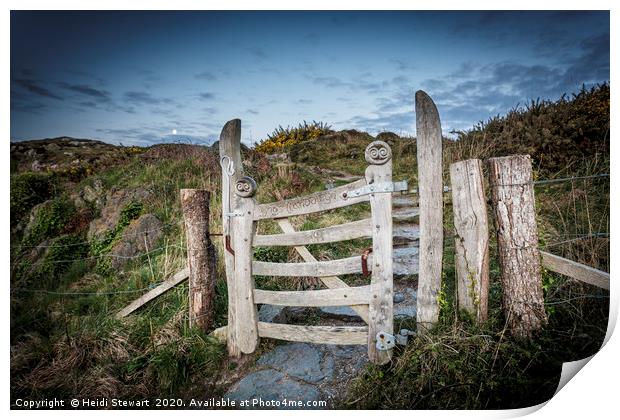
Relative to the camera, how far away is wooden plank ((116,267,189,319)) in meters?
3.80

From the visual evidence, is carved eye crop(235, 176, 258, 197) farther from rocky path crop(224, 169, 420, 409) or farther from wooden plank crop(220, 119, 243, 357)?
→ rocky path crop(224, 169, 420, 409)

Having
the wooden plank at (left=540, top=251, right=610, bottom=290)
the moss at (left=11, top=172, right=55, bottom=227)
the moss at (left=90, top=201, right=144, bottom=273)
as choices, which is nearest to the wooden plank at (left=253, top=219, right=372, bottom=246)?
the wooden plank at (left=540, top=251, right=610, bottom=290)

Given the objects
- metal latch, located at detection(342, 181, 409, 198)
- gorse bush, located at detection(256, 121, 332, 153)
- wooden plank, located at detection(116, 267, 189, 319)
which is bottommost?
wooden plank, located at detection(116, 267, 189, 319)

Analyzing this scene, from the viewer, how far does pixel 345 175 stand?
9.64 m

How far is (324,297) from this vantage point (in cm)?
Result: 314

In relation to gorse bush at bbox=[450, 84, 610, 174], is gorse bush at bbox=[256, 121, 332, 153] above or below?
above

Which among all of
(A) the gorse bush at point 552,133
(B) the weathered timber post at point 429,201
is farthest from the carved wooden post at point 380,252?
(A) the gorse bush at point 552,133

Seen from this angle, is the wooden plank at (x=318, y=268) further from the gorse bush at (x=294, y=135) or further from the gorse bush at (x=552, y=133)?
the gorse bush at (x=294, y=135)

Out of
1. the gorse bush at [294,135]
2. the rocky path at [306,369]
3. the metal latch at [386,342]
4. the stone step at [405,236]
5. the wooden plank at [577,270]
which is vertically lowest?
the rocky path at [306,369]

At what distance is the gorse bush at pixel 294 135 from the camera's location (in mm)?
11531

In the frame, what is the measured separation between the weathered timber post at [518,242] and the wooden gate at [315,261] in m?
0.76

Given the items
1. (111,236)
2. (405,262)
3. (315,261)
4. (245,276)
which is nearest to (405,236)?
(405,262)

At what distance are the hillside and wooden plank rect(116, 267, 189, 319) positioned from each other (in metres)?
0.13
